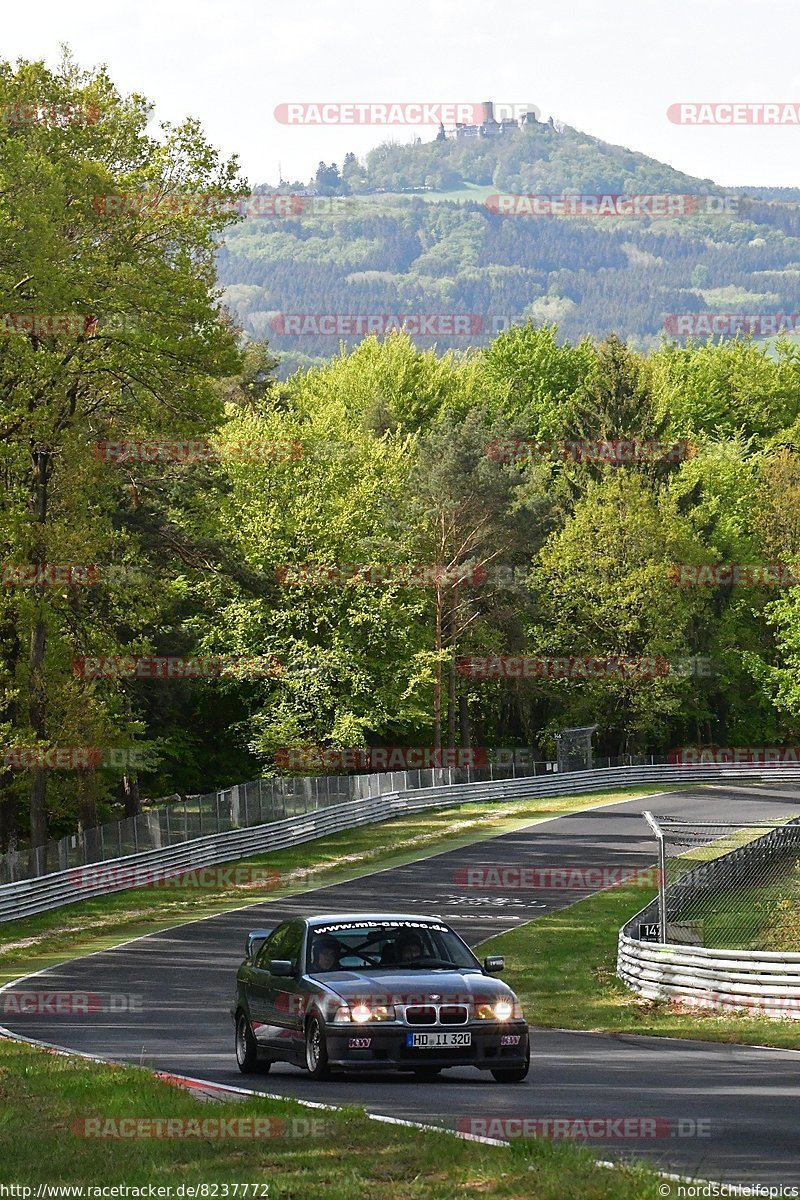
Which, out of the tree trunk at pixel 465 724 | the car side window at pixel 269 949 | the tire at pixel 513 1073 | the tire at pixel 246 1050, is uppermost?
the car side window at pixel 269 949

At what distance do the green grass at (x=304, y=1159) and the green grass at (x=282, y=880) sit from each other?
18.4m

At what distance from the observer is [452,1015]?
13.7 metres

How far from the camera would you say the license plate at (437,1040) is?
13.6 metres

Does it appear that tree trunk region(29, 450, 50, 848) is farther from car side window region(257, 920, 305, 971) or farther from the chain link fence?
car side window region(257, 920, 305, 971)

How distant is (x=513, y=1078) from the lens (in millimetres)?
13836

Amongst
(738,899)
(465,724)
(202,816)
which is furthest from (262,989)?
(465,724)

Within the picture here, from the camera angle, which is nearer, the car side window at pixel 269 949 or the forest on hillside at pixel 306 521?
the car side window at pixel 269 949

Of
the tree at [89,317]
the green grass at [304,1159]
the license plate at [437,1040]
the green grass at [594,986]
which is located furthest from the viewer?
the tree at [89,317]

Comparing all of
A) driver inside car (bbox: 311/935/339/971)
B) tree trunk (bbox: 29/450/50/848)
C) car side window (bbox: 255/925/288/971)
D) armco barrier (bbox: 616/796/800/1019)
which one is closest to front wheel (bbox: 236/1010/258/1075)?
car side window (bbox: 255/925/288/971)

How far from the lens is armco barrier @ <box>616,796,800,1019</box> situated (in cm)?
2058

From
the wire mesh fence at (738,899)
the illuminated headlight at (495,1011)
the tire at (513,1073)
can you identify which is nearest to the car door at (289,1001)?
the illuminated headlight at (495,1011)

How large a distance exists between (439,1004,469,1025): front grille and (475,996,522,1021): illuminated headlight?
0.40 ft

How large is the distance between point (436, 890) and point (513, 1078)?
84.9 feet

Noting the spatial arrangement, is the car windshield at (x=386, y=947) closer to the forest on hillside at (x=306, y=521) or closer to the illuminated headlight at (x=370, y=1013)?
the illuminated headlight at (x=370, y=1013)
